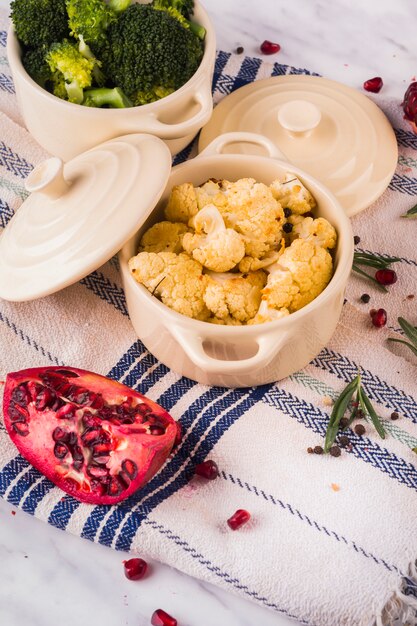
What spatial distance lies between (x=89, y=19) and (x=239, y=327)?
0.89 meters

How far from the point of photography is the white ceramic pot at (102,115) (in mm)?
2105

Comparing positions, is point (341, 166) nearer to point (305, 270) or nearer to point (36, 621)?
point (305, 270)

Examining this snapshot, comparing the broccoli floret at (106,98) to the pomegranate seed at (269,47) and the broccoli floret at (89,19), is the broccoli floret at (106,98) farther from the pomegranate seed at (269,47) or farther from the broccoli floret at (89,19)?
the pomegranate seed at (269,47)

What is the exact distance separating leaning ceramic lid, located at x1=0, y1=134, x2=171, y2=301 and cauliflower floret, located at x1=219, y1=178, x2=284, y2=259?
0.62 feet

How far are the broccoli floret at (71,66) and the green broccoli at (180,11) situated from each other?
27 centimetres

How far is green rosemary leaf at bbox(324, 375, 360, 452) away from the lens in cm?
190

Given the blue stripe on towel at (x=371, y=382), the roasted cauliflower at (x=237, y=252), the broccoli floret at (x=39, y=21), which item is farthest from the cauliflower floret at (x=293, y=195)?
the broccoli floret at (x=39, y=21)

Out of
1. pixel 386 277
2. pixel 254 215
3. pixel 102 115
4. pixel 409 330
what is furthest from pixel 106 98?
pixel 409 330

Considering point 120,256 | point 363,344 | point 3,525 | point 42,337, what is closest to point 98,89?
point 120,256

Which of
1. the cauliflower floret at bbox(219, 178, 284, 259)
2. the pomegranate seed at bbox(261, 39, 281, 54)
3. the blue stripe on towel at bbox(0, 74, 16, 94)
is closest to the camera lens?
the cauliflower floret at bbox(219, 178, 284, 259)

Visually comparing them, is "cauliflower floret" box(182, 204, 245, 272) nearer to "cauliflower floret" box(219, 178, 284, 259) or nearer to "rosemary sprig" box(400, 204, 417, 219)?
"cauliflower floret" box(219, 178, 284, 259)

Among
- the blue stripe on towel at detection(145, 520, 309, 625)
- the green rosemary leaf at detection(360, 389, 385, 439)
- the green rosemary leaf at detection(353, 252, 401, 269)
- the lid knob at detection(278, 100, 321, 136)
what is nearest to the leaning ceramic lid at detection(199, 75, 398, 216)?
the lid knob at detection(278, 100, 321, 136)

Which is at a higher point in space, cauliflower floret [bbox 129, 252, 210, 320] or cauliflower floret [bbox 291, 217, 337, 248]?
cauliflower floret [bbox 291, 217, 337, 248]

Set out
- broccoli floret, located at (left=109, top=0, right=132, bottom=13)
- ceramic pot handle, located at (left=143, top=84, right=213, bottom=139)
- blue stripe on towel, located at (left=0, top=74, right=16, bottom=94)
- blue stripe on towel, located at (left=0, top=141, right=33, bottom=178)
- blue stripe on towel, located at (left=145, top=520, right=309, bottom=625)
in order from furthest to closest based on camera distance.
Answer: blue stripe on towel, located at (left=0, top=74, right=16, bottom=94) < blue stripe on towel, located at (left=0, top=141, right=33, bottom=178) < broccoli floret, located at (left=109, top=0, right=132, bottom=13) < ceramic pot handle, located at (left=143, top=84, right=213, bottom=139) < blue stripe on towel, located at (left=145, top=520, right=309, bottom=625)
